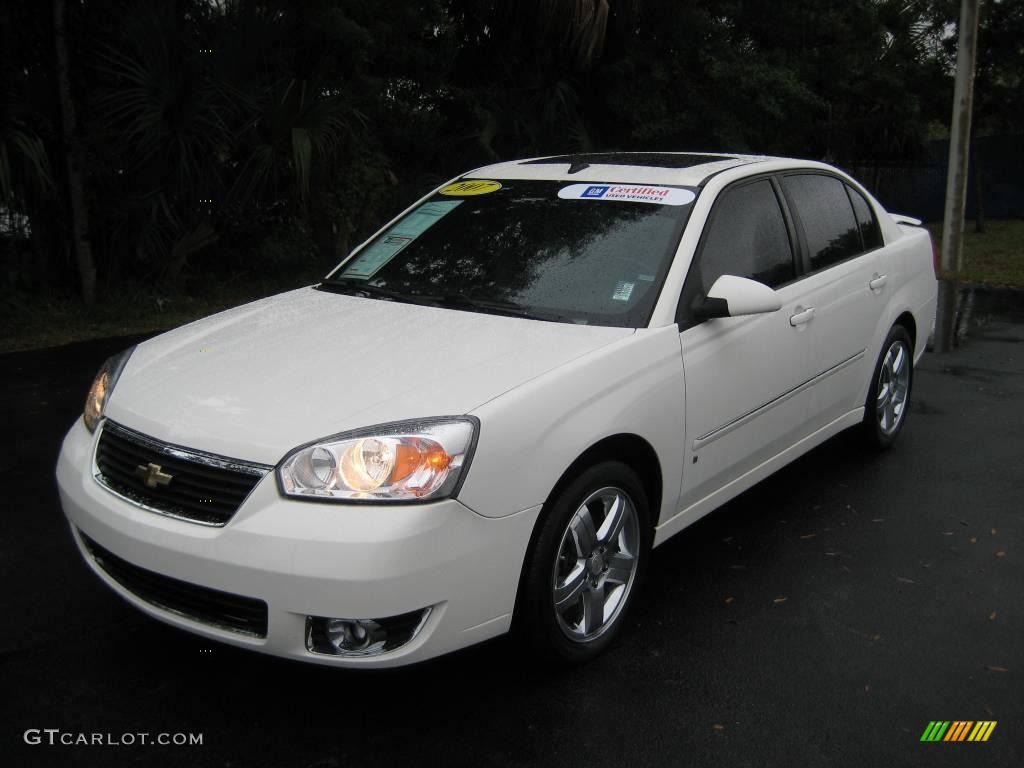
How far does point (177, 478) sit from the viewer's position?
2.99 m

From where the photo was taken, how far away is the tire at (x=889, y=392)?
544cm

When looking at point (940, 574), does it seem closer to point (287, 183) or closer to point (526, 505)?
point (526, 505)

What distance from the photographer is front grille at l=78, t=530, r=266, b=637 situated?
289cm

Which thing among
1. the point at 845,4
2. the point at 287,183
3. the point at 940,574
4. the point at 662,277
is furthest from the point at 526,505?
the point at 845,4

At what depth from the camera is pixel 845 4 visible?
1670 cm

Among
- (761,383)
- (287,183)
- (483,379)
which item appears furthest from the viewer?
(287,183)

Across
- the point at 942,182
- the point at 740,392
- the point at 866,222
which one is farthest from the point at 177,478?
the point at 942,182

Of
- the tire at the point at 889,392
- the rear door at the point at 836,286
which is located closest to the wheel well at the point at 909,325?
the tire at the point at 889,392

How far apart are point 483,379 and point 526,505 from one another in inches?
16.3

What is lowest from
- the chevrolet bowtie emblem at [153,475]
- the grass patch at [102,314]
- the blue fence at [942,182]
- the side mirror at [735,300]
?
the blue fence at [942,182]

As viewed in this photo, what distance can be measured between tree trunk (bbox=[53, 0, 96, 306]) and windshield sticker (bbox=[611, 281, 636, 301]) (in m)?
7.45

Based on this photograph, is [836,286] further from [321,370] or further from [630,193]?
[321,370]

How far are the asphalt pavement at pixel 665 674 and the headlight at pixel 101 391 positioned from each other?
753 mm

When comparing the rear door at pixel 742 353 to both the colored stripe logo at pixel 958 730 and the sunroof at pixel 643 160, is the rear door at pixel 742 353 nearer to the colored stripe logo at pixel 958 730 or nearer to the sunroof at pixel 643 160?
the sunroof at pixel 643 160
